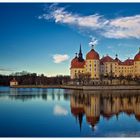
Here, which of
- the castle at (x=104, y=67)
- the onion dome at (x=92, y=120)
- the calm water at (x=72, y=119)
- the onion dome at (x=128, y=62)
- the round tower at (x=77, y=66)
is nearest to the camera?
the calm water at (x=72, y=119)

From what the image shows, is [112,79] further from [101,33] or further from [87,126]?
[87,126]

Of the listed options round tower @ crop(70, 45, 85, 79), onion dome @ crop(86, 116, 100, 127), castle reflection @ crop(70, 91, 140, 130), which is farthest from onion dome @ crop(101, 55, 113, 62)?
onion dome @ crop(86, 116, 100, 127)

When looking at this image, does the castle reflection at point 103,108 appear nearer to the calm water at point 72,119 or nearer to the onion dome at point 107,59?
the calm water at point 72,119

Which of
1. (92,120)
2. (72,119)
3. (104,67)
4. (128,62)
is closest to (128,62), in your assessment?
(128,62)

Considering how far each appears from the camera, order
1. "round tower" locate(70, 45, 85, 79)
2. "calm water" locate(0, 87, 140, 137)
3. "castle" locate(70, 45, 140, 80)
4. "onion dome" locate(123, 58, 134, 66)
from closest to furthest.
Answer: "calm water" locate(0, 87, 140, 137), "round tower" locate(70, 45, 85, 79), "onion dome" locate(123, 58, 134, 66), "castle" locate(70, 45, 140, 80)

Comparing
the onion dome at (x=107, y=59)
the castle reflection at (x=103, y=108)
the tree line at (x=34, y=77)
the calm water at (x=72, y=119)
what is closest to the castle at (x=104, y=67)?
the onion dome at (x=107, y=59)

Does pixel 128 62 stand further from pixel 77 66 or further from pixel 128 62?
pixel 77 66

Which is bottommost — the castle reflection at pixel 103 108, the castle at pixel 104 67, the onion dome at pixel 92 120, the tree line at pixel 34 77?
the onion dome at pixel 92 120

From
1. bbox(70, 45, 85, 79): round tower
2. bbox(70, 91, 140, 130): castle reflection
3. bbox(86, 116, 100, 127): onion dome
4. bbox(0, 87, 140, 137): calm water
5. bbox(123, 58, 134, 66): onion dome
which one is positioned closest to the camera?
bbox(0, 87, 140, 137): calm water

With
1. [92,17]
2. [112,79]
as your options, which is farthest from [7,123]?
[112,79]

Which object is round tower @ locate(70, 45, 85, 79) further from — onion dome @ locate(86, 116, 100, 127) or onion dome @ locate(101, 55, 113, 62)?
onion dome @ locate(86, 116, 100, 127)

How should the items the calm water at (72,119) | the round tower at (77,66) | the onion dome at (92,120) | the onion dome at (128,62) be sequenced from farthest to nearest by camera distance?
the onion dome at (128,62)
the round tower at (77,66)
the onion dome at (92,120)
the calm water at (72,119)
